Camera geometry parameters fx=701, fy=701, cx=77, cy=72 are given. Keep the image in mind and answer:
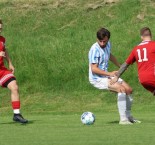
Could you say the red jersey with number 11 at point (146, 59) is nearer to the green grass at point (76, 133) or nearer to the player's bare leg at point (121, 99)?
the player's bare leg at point (121, 99)

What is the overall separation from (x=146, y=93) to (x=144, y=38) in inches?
327

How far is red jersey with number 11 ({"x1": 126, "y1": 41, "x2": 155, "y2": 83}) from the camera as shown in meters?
13.5

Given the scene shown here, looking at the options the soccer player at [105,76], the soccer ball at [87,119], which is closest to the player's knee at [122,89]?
the soccer player at [105,76]

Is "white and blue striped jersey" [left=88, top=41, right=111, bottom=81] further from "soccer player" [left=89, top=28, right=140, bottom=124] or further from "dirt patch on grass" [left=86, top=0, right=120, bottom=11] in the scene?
"dirt patch on grass" [left=86, top=0, right=120, bottom=11]

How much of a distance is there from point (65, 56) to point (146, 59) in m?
12.2

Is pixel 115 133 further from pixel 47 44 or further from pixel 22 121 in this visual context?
pixel 47 44

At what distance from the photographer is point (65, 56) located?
25.5 metres

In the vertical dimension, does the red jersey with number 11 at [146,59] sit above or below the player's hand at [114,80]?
above

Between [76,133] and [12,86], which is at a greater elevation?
[12,86]

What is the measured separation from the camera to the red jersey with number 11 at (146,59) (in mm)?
13492

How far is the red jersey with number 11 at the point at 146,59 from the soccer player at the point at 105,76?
0.62m

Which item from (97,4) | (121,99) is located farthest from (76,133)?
(97,4)

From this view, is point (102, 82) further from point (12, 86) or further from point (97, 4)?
point (97, 4)

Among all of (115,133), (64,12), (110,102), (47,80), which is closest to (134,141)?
(115,133)
